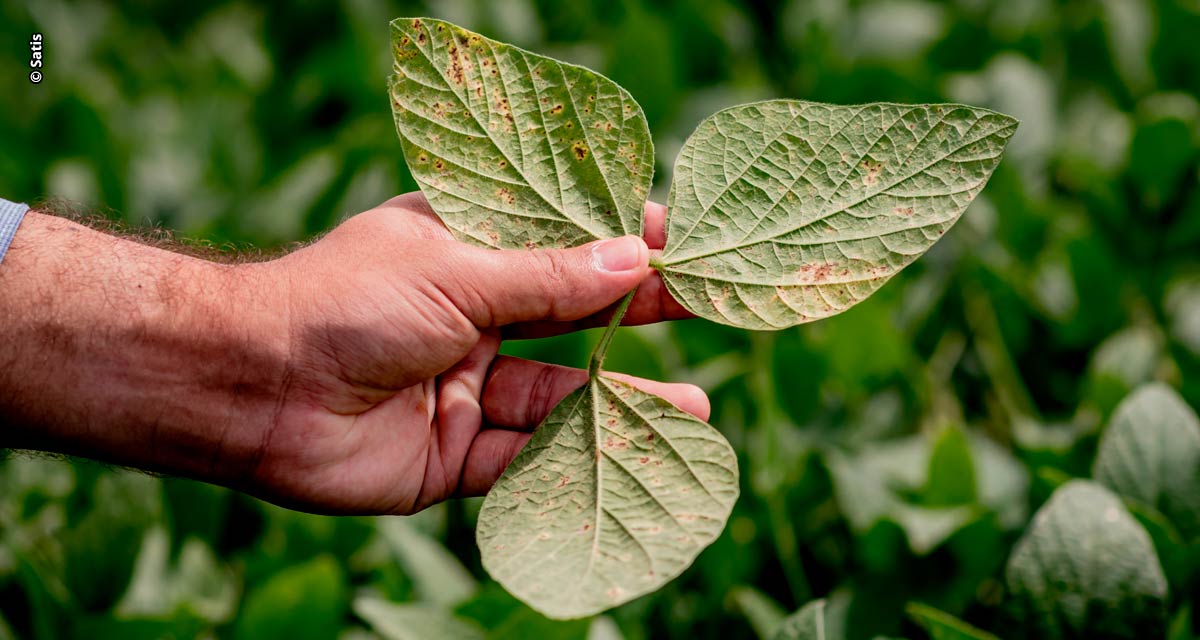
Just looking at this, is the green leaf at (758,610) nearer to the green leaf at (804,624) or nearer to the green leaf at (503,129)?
the green leaf at (804,624)

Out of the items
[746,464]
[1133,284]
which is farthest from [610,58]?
[1133,284]

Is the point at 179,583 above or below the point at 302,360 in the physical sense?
below

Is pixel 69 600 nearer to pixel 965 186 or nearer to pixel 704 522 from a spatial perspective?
pixel 704 522

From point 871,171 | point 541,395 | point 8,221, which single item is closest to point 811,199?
point 871,171

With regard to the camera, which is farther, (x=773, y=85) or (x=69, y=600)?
(x=773, y=85)

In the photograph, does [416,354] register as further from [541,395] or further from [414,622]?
[414,622]

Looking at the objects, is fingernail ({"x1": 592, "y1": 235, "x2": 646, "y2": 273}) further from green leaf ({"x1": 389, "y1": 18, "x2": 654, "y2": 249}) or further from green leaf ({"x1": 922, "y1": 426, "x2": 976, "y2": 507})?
green leaf ({"x1": 922, "y1": 426, "x2": 976, "y2": 507})
